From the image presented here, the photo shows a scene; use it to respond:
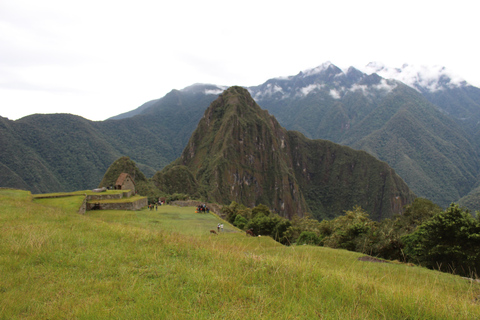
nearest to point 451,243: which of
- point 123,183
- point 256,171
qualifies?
point 123,183

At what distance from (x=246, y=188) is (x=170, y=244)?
139390 mm

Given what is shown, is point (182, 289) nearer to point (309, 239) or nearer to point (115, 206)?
point (115, 206)

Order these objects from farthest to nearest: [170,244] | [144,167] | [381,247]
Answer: [144,167]
[381,247]
[170,244]

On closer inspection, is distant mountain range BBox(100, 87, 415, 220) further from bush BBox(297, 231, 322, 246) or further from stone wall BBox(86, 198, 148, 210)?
stone wall BBox(86, 198, 148, 210)

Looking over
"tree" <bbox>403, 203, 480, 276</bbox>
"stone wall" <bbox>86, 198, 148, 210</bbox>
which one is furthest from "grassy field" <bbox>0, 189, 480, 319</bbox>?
"stone wall" <bbox>86, 198, 148, 210</bbox>

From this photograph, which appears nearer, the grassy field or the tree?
the grassy field

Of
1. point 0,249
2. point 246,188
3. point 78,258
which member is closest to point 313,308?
point 78,258

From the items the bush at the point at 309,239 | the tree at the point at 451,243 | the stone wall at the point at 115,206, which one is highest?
the stone wall at the point at 115,206

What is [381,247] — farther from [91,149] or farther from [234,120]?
[91,149]

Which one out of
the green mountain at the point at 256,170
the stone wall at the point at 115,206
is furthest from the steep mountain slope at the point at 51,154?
the stone wall at the point at 115,206

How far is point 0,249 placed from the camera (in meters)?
5.69

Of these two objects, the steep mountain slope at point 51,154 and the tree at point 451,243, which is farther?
the steep mountain slope at point 51,154

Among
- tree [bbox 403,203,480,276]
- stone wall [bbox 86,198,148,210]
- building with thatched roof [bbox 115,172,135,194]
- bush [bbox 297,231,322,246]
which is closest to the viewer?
tree [bbox 403,203,480,276]

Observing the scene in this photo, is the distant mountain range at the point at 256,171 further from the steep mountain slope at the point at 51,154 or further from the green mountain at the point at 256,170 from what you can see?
the steep mountain slope at the point at 51,154
